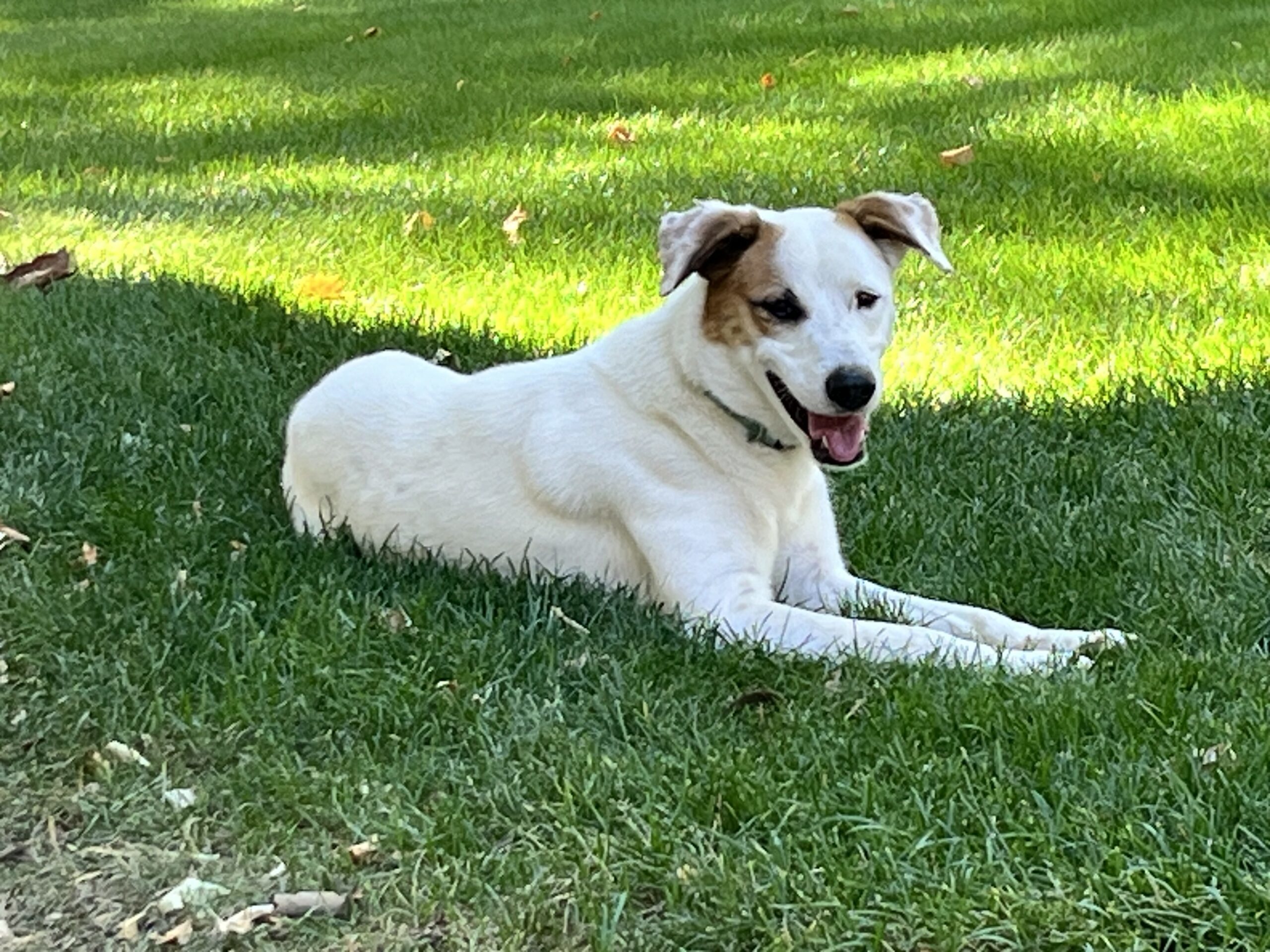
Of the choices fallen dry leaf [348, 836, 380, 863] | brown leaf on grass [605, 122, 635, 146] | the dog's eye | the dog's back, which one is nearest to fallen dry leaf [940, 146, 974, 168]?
brown leaf on grass [605, 122, 635, 146]

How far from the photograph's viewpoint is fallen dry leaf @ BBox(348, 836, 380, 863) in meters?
2.57

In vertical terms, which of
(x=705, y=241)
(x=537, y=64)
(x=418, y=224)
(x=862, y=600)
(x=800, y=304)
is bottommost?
(x=537, y=64)

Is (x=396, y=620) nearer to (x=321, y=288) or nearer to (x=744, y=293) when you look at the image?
(x=744, y=293)

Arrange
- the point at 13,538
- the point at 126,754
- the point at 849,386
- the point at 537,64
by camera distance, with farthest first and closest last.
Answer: the point at 537,64, the point at 13,538, the point at 849,386, the point at 126,754

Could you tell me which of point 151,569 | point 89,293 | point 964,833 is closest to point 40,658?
point 151,569

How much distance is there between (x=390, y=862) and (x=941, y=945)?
87 cm

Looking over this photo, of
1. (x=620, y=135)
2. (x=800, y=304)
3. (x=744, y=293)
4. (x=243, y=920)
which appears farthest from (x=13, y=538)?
(x=620, y=135)

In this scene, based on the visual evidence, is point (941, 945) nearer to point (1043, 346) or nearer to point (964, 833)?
point (964, 833)

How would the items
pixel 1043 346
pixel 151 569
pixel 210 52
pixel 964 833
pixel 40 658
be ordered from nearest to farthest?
pixel 964 833 < pixel 40 658 < pixel 151 569 < pixel 1043 346 < pixel 210 52

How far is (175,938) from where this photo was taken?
2395 millimetres

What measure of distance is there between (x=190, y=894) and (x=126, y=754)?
0.48 m

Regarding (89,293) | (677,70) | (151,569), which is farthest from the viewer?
(677,70)

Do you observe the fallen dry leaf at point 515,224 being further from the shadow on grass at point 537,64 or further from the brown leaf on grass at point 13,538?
the brown leaf on grass at point 13,538

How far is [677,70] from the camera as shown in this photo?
10242 mm
